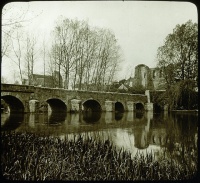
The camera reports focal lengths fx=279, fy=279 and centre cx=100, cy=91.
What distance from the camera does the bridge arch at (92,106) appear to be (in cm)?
1735

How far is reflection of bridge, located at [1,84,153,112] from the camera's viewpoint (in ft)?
40.0

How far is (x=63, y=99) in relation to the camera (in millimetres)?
14617

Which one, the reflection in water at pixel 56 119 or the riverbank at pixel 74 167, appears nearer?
the riverbank at pixel 74 167

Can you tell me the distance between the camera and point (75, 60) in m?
11.5

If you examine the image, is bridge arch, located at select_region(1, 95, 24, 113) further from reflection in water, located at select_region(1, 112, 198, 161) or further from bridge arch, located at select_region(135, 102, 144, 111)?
bridge arch, located at select_region(135, 102, 144, 111)

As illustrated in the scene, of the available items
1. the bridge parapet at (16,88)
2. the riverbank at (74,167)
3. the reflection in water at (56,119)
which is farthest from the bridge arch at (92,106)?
the riverbank at (74,167)

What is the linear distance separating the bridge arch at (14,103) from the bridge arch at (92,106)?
197 inches

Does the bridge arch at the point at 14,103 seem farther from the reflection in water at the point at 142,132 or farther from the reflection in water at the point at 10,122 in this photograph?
the reflection in water at the point at 142,132

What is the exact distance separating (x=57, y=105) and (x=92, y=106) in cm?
287

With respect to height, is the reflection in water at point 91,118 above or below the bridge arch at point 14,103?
below

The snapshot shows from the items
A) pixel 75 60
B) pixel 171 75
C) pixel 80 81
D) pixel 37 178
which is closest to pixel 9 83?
pixel 75 60

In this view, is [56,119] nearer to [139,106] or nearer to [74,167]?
[74,167]

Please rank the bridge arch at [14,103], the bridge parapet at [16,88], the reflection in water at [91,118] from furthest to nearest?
1. the bridge arch at [14,103]
2. the reflection in water at [91,118]
3. the bridge parapet at [16,88]

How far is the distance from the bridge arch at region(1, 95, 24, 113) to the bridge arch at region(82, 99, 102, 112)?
5001 mm
